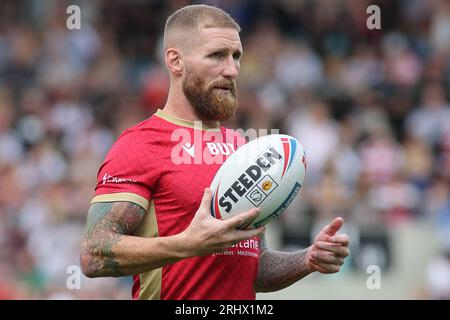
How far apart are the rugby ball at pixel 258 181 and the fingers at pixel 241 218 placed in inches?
5.9

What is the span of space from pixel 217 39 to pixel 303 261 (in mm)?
1281

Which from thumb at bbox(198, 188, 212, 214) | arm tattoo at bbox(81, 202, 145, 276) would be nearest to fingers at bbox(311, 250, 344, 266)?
thumb at bbox(198, 188, 212, 214)

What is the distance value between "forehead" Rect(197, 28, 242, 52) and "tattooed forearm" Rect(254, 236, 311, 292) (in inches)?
46.1

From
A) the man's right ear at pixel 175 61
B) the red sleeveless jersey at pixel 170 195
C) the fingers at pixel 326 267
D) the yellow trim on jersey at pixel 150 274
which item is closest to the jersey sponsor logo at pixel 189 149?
the red sleeveless jersey at pixel 170 195

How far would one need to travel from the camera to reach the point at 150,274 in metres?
5.13

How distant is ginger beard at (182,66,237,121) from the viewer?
5.24 metres

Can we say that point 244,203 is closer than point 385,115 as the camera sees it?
Yes

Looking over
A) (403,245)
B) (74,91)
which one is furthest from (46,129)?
(403,245)

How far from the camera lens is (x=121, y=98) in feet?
45.0

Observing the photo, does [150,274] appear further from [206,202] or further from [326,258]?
[326,258]

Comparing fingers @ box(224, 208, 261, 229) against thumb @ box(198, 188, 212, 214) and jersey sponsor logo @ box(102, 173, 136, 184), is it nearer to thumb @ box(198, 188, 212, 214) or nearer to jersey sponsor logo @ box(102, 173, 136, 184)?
thumb @ box(198, 188, 212, 214)

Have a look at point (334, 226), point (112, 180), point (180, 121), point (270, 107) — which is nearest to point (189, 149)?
point (180, 121)
